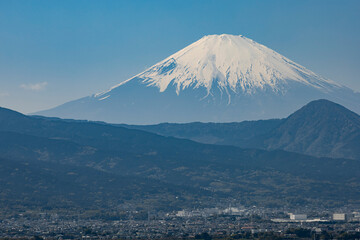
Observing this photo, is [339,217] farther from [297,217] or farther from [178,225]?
[178,225]

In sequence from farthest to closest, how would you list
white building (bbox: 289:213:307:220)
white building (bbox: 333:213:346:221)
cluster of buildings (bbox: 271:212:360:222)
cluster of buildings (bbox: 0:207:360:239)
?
white building (bbox: 289:213:307:220) < cluster of buildings (bbox: 271:212:360:222) < white building (bbox: 333:213:346:221) < cluster of buildings (bbox: 0:207:360:239)

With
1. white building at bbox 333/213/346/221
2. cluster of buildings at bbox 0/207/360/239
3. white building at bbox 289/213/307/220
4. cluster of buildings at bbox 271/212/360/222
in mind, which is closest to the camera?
cluster of buildings at bbox 0/207/360/239

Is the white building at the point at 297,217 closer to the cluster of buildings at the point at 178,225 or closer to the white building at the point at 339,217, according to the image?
the cluster of buildings at the point at 178,225

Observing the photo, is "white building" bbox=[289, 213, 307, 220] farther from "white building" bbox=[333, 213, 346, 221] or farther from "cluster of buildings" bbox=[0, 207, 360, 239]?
"white building" bbox=[333, 213, 346, 221]

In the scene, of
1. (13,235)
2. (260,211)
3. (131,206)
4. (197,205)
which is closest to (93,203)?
(131,206)

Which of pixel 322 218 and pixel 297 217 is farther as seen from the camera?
pixel 297 217

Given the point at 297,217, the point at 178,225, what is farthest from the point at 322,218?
the point at 178,225

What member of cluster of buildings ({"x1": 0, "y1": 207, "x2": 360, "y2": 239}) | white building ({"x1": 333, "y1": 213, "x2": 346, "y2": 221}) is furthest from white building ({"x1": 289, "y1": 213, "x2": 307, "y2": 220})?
white building ({"x1": 333, "y1": 213, "x2": 346, "y2": 221})

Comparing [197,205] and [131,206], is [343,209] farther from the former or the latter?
[131,206]

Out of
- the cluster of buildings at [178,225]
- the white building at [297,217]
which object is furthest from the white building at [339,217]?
the white building at [297,217]

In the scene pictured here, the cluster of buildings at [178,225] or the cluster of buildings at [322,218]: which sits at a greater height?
the cluster of buildings at [322,218]

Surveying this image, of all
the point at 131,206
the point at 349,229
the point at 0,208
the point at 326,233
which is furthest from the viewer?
the point at 131,206
